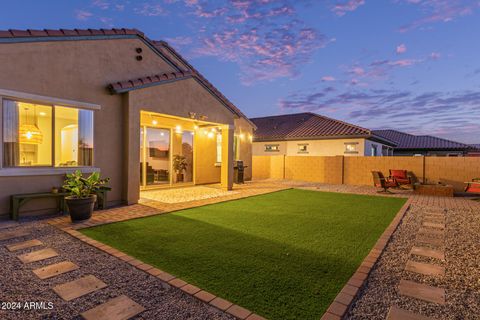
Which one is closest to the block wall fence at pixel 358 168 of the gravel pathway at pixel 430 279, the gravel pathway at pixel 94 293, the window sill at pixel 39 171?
the gravel pathway at pixel 430 279

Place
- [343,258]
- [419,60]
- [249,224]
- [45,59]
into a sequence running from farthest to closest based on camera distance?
[419,60] < [45,59] < [249,224] < [343,258]

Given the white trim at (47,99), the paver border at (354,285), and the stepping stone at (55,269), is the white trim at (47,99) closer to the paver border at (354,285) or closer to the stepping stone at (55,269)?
the stepping stone at (55,269)

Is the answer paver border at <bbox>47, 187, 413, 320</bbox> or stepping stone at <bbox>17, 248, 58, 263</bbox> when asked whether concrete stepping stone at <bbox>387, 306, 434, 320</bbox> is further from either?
stepping stone at <bbox>17, 248, 58, 263</bbox>

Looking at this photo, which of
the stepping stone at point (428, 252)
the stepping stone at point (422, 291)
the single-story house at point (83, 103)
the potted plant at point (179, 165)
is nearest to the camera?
the stepping stone at point (422, 291)

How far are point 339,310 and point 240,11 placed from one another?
12369mm

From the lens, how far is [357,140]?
667 inches

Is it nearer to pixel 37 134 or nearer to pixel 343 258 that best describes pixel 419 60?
pixel 343 258

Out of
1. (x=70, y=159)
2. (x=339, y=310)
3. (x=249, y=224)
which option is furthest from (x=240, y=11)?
(x=339, y=310)

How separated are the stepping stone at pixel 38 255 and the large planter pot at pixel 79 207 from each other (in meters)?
1.55

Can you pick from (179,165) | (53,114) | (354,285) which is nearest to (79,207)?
(53,114)

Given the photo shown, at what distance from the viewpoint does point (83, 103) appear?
20.5 ft

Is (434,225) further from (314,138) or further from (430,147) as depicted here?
(430,147)

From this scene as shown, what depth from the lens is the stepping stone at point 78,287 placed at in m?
2.47

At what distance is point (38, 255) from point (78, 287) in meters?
1.45
